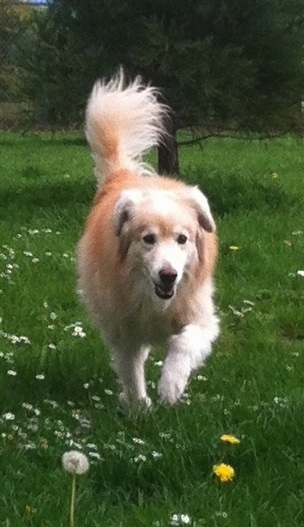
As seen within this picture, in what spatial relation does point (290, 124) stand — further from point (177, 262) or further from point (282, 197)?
point (177, 262)

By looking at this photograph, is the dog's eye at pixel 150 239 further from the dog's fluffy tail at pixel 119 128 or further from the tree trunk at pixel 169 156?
the tree trunk at pixel 169 156

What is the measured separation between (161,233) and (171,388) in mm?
654

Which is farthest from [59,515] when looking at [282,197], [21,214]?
[282,197]

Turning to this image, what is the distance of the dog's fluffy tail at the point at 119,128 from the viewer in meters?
6.15

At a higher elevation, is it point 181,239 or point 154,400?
point 181,239

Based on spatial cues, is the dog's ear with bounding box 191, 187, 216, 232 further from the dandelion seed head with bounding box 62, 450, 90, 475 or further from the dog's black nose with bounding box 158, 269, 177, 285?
the dandelion seed head with bounding box 62, 450, 90, 475

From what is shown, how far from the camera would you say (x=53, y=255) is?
25.1 ft

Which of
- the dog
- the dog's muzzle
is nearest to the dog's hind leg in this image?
the dog

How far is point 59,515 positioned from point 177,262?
1609 millimetres

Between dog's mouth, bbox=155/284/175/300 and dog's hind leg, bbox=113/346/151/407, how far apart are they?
50 centimetres

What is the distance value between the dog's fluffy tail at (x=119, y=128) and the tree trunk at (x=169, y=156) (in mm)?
4745

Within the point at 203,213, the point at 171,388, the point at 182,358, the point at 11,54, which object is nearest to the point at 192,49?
the point at 11,54

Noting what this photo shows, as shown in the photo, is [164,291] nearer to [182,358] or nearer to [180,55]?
[182,358]

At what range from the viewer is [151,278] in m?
4.57
